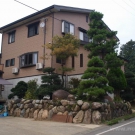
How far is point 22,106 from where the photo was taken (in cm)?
1420

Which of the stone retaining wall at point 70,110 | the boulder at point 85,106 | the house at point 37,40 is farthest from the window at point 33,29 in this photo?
the boulder at point 85,106

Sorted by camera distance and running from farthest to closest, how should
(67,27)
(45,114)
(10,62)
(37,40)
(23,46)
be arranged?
(10,62) < (23,46) < (67,27) < (37,40) < (45,114)

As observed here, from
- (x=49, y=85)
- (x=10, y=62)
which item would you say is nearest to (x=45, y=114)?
(x=49, y=85)

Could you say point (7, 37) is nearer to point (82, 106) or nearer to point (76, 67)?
point (76, 67)

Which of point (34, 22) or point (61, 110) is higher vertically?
point (34, 22)

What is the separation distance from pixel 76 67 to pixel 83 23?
5.57 meters

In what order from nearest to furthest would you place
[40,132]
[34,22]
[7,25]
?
[40,132], [34,22], [7,25]

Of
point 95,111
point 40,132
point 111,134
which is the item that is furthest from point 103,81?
point 40,132

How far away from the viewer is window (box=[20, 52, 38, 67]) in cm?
1816

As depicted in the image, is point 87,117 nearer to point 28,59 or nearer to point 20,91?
point 20,91

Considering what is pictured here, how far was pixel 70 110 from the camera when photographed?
11617mm

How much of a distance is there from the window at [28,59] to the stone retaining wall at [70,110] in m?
4.75

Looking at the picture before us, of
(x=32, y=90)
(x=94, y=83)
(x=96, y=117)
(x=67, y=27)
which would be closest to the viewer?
(x=96, y=117)

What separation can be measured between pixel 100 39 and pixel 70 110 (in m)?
5.68
